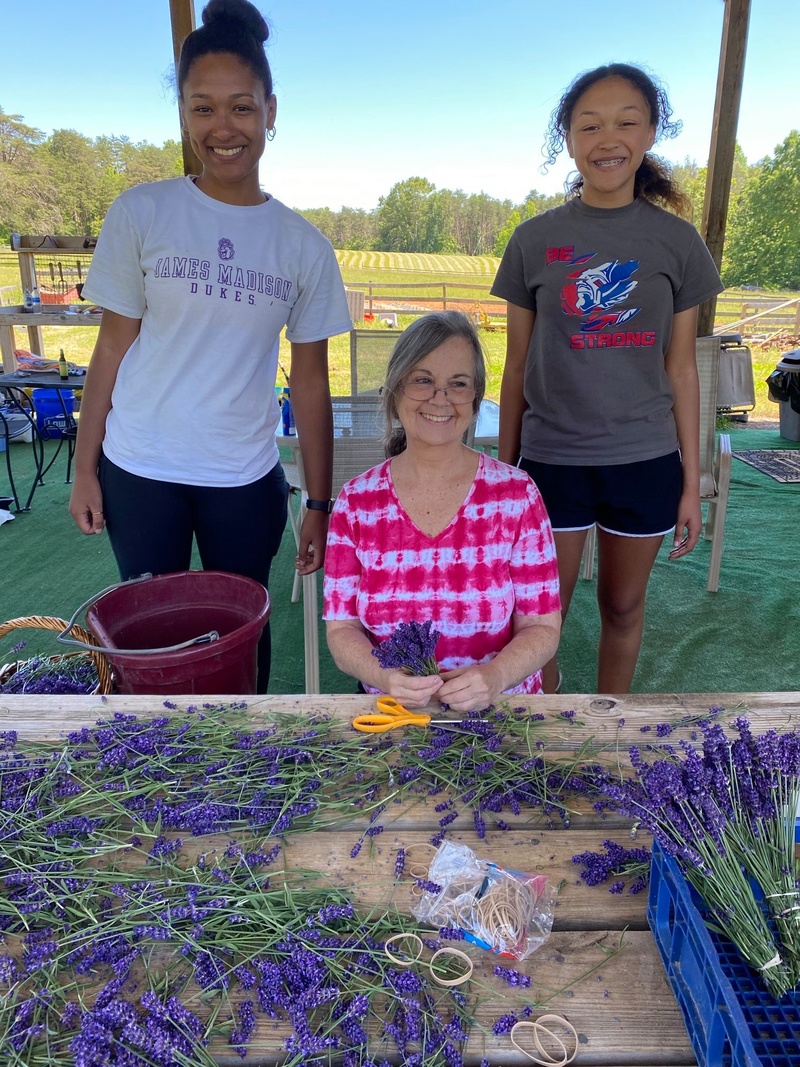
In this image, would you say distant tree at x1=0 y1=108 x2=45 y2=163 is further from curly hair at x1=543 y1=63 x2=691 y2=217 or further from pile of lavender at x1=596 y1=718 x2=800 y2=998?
pile of lavender at x1=596 y1=718 x2=800 y2=998

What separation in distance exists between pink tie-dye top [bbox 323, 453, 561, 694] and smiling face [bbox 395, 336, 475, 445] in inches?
5.0

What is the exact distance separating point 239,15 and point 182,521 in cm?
116

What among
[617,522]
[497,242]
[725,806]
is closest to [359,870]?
[725,806]

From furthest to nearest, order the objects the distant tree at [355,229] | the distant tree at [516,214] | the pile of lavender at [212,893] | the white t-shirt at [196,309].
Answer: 1. the distant tree at [355,229]
2. the distant tree at [516,214]
3. the white t-shirt at [196,309]
4. the pile of lavender at [212,893]

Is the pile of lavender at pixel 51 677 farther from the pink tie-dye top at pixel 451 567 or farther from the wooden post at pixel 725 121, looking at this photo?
the wooden post at pixel 725 121

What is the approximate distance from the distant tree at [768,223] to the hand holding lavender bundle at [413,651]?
18303mm

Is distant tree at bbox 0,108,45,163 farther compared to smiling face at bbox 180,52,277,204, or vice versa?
distant tree at bbox 0,108,45,163

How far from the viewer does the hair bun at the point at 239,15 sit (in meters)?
1.62

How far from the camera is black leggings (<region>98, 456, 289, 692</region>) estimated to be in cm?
178

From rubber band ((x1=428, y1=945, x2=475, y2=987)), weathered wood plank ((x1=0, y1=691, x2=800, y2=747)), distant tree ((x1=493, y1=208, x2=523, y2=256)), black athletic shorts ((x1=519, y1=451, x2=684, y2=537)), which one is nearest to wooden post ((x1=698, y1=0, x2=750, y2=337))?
black athletic shorts ((x1=519, y1=451, x2=684, y2=537))

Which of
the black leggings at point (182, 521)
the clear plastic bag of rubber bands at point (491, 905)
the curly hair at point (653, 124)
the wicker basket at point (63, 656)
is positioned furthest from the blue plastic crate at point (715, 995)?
the curly hair at point (653, 124)

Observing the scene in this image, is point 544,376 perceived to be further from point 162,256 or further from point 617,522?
point 162,256

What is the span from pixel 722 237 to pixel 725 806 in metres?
5.45

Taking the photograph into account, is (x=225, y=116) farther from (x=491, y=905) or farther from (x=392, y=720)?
(x=491, y=905)
